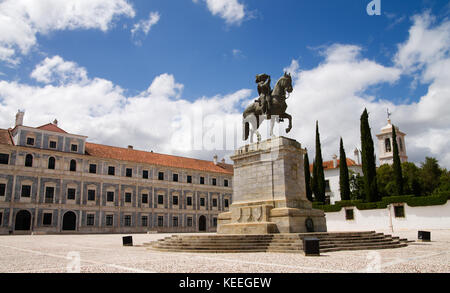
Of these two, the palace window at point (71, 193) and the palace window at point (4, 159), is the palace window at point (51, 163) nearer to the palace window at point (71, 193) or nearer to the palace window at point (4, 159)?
the palace window at point (71, 193)

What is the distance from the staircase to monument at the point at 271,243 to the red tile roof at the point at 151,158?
113 feet

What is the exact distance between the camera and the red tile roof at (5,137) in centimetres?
3927

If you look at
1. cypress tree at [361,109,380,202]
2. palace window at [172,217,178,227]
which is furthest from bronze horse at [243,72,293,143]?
palace window at [172,217,178,227]

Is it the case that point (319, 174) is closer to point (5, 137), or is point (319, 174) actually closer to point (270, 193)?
point (270, 193)

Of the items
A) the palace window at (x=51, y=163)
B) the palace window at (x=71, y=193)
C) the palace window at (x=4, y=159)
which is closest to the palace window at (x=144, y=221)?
the palace window at (x=71, y=193)

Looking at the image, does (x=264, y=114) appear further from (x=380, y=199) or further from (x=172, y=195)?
(x=172, y=195)

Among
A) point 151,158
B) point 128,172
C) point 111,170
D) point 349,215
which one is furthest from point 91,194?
point 349,215

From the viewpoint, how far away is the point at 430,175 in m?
50.8

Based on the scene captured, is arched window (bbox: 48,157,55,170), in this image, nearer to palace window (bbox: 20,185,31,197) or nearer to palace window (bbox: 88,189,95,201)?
palace window (bbox: 20,185,31,197)

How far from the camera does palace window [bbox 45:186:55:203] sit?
1560 inches

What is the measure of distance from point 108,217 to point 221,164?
73.9ft

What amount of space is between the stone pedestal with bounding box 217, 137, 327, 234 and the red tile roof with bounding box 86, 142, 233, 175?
32.7 metres

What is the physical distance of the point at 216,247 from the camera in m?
12.5
